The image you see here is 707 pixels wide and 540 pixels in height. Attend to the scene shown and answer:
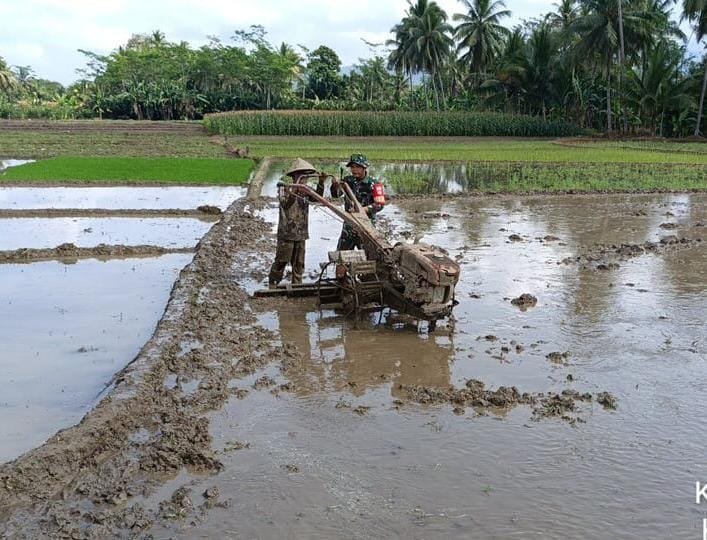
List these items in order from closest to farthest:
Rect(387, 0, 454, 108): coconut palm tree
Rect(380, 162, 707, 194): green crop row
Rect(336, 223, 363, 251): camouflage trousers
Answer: Rect(336, 223, 363, 251): camouflage trousers, Rect(380, 162, 707, 194): green crop row, Rect(387, 0, 454, 108): coconut palm tree

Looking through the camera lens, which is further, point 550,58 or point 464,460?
point 550,58

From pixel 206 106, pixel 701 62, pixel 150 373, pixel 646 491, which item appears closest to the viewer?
pixel 646 491

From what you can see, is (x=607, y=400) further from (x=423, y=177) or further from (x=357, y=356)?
(x=423, y=177)

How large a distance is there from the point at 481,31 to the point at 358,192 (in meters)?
41.2

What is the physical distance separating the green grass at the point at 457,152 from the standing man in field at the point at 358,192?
54.0 feet

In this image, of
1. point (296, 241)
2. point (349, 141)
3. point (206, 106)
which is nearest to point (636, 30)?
point (349, 141)

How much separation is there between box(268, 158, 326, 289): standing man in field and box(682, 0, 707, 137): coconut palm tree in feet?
112

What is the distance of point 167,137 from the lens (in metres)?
34.2

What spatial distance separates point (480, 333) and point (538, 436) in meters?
2.10

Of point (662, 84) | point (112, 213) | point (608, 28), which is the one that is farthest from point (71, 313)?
point (662, 84)

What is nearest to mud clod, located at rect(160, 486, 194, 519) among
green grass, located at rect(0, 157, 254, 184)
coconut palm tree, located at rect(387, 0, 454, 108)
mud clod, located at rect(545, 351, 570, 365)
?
mud clod, located at rect(545, 351, 570, 365)

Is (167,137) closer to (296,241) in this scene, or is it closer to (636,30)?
(636,30)

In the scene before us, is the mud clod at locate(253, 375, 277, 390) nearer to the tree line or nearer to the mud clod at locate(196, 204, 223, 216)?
the mud clod at locate(196, 204, 223, 216)

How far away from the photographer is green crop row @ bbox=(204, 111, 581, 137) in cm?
3791
